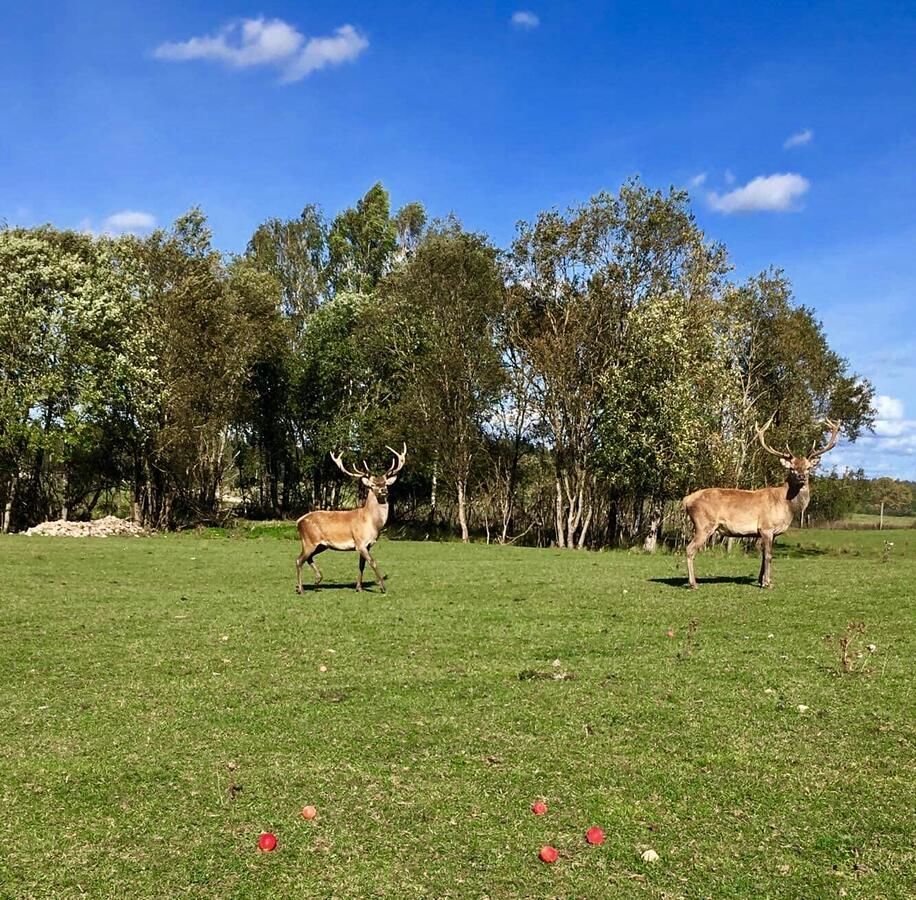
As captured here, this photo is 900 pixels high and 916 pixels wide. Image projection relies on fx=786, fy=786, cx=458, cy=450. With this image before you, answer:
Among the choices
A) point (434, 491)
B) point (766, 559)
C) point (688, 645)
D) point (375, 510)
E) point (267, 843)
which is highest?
point (434, 491)

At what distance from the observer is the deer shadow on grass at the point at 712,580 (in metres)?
17.7

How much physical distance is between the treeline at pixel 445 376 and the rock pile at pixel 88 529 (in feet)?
9.38

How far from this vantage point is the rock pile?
33.7 meters

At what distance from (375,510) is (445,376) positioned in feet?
77.2

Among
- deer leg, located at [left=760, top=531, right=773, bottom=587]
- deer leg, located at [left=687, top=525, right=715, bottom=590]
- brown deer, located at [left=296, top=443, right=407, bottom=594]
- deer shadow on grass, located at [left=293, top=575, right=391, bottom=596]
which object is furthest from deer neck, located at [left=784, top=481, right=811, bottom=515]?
deer shadow on grass, located at [left=293, top=575, right=391, bottom=596]

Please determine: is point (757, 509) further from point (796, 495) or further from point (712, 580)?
point (712, 580)

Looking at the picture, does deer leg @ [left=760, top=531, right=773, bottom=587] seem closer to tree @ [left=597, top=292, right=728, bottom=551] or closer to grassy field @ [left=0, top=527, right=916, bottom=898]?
grassy field @ [left=0, top=527, right=916, bottom=898]

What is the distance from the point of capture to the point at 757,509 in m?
17.1

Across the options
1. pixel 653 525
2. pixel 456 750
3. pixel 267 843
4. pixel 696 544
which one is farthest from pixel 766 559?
pixel 653 525

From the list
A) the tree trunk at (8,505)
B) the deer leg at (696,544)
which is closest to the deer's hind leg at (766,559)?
the deer leg at (696,544)

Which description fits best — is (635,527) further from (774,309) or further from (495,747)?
(495,747)

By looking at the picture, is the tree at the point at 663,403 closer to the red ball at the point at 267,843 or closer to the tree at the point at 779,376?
the tree at the point at 779,376

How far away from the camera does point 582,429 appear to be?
36.8 m

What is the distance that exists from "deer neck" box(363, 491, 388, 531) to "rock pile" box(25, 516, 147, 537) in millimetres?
22039
